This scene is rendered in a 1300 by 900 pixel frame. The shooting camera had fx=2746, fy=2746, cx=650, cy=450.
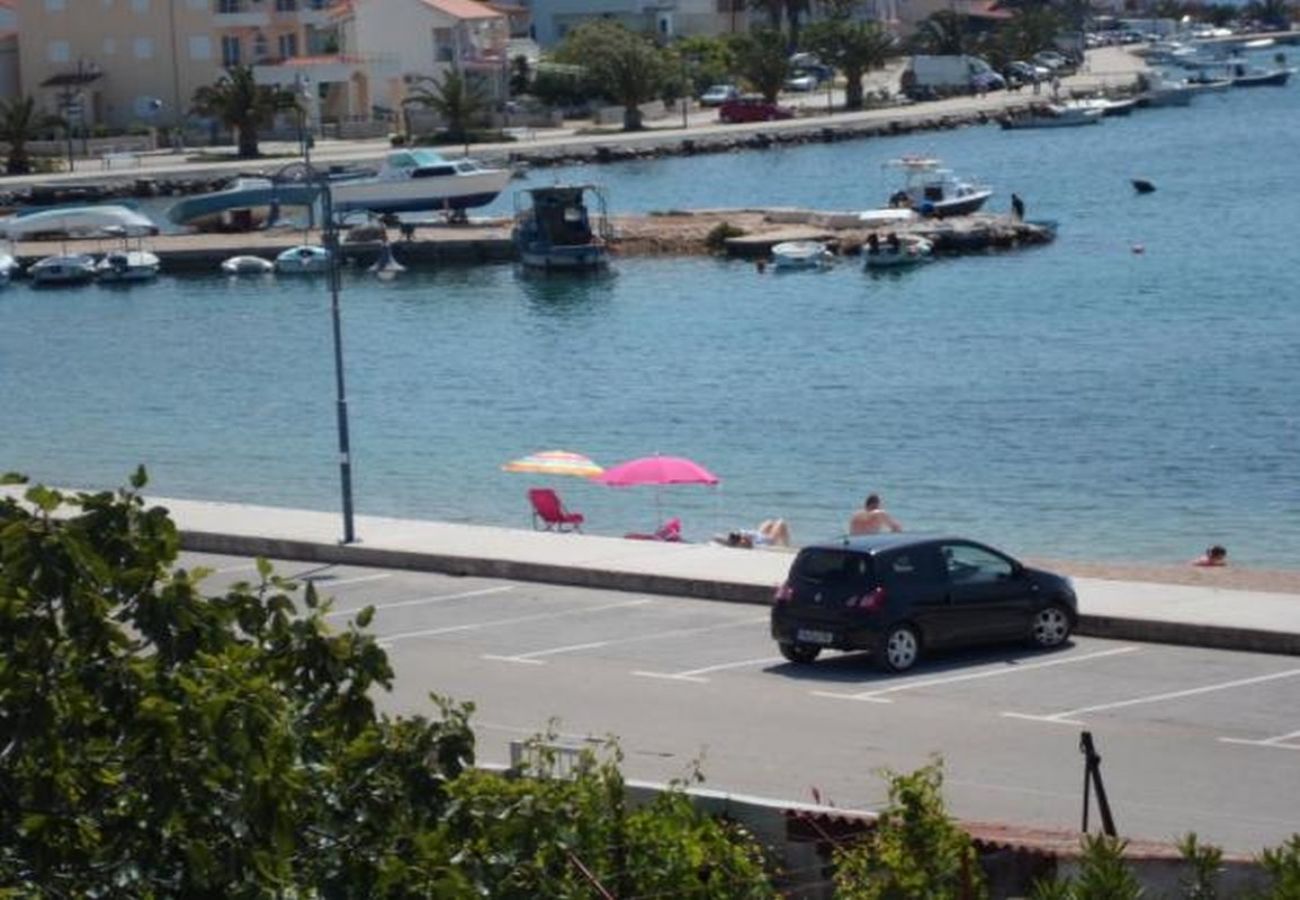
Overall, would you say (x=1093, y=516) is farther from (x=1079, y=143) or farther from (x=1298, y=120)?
(x=1298, y=120)

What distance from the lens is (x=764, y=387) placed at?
60938 mm

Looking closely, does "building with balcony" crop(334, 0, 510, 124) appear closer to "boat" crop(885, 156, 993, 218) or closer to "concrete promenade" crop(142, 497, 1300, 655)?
"boat" crop(885, 156, 993, 218)

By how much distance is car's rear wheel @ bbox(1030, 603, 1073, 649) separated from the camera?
25.3m

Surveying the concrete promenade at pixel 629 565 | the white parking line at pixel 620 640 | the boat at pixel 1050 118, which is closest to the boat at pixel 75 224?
the boat at pixel 1050 118

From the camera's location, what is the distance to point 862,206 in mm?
104750

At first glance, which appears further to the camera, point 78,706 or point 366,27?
point 366,27

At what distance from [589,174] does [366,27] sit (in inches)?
664

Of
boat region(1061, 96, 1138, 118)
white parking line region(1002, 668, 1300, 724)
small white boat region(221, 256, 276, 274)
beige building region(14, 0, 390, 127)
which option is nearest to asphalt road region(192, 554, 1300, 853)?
white parking line region(1002, 668, 1300, 724)

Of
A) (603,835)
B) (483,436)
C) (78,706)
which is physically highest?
(78,706)

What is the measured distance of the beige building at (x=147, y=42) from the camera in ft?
441

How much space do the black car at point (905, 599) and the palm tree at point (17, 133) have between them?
105436mm

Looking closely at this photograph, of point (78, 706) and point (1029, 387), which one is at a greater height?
point (78, 706)

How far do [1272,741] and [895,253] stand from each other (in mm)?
63963

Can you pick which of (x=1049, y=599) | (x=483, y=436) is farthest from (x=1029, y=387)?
(x=1049, y=599)
